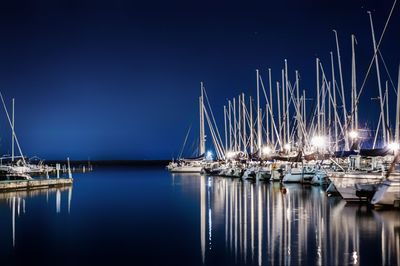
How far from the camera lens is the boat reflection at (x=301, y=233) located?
19062 mm

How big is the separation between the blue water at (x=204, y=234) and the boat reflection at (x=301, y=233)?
0.04 m

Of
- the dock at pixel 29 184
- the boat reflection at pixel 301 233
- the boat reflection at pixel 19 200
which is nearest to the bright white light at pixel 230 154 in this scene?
the dock at pixel 29 184

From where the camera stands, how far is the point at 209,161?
109 meters

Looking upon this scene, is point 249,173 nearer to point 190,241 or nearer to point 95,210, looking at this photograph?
point 95,210

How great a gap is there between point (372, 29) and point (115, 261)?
3330 centimetres

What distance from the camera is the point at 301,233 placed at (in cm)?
2405

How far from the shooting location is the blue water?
19578 millimetres

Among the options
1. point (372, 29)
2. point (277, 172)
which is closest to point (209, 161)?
point (277, 172)

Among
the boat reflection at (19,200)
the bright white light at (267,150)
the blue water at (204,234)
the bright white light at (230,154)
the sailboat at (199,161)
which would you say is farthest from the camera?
the sailboat at (199,161)

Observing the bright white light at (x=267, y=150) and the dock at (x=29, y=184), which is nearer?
the dock at (x=29, y=184)

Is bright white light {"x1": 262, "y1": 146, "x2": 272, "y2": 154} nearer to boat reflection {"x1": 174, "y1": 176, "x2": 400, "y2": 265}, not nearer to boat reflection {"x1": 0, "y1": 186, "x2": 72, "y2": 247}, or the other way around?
boat reflection {"x1": 0, "y1": 186, "x2": 72, "y2": 247}

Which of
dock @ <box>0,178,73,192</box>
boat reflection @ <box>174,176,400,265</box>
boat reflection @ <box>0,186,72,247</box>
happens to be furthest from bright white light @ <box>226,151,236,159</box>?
boat reflection @ <box>174,176,400,265</box>

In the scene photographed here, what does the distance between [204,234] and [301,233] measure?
4615 millimetres

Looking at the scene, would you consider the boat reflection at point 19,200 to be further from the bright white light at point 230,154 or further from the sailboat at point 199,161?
the sailboat at point 199,161
